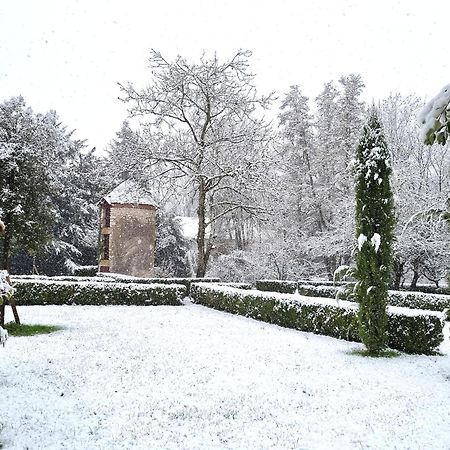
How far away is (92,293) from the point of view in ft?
51.4

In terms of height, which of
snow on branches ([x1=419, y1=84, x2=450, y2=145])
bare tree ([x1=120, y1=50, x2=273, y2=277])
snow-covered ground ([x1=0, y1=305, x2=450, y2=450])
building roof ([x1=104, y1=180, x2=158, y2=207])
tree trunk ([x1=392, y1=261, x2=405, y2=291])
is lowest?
snow-covered ground ([x1=0, y1=305, x2=450, y2=450])

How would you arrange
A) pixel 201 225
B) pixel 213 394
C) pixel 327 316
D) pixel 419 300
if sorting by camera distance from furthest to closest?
pixel 201 225 → pixel 419 300 → pixel 327 316 → pixel 213 394

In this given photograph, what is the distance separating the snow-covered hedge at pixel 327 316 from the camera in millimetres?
8570

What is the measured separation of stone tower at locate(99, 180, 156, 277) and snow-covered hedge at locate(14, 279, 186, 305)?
10699 mm

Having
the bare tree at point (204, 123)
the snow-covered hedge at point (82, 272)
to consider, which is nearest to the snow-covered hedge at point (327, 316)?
the bare tree at point (204, 123)

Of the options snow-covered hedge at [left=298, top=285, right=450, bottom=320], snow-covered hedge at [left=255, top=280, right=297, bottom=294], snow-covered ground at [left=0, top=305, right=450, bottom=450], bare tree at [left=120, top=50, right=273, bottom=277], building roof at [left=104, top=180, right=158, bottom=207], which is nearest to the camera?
snow-covered ground at [left=0, top=305, right=450, bottom=450]

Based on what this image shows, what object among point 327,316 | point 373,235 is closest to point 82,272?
Answer: point 327,316

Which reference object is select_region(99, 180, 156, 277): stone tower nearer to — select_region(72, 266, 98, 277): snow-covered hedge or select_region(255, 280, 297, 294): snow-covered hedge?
select_region(72, 266, 98, 277): snow-covered hedge

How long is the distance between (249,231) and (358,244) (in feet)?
91.9

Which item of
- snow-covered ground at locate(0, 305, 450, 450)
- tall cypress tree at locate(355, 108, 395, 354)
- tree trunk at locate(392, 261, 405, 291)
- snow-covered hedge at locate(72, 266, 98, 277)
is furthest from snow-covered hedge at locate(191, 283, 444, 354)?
snow-covered hedge at locate(72, 266, 98, 277)

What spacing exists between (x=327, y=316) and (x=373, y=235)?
110 inches

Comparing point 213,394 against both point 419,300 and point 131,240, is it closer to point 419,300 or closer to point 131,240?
point 419,300

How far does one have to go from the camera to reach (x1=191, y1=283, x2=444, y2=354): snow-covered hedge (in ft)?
28.1

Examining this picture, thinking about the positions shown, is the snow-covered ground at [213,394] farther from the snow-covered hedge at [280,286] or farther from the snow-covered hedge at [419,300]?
the snow-covered hedge at [280,286]
